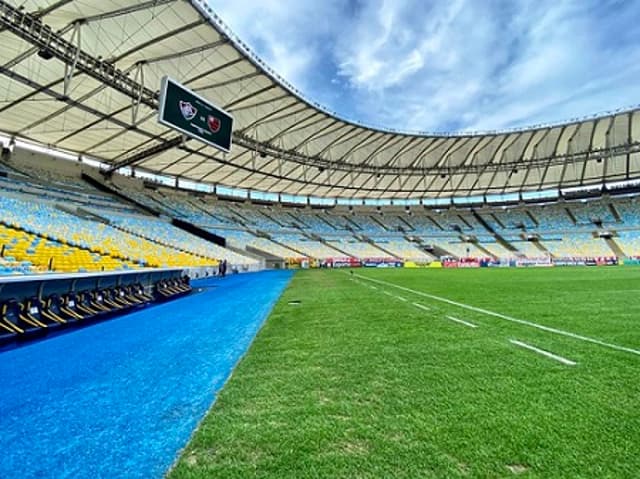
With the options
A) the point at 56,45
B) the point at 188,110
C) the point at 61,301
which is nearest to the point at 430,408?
the point at 61,301

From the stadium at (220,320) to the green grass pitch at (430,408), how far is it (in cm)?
2

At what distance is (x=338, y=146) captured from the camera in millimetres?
32656

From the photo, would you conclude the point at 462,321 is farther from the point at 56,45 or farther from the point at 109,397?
the point at 56,45

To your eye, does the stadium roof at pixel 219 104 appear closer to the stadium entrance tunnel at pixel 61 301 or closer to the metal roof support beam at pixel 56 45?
the metal roof support beam at pixel 56 45

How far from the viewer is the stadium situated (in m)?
2.09

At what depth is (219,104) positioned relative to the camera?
21.0 meters

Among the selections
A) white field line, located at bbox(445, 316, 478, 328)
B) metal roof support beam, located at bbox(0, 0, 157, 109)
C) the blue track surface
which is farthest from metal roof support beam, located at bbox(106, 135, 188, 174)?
white field line, located at bbox(445, 316, 478, 328)

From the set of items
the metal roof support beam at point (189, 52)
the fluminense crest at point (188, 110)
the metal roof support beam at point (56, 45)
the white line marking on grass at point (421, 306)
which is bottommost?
the white line marking on grass at point (421, 306)

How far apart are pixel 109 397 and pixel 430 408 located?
3105 millimetres

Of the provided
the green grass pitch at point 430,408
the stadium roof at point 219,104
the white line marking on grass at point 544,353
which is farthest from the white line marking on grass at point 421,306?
the stadium roof at point 219,104

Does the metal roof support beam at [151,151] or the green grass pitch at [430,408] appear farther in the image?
the metal roof support beam at [151,151]

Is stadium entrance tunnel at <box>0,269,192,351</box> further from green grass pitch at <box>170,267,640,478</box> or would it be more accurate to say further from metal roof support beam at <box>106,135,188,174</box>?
metal roof support beam at <box>106,135,188,174</box>

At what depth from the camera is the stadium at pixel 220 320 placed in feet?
6.86

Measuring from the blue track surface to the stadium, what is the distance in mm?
26
